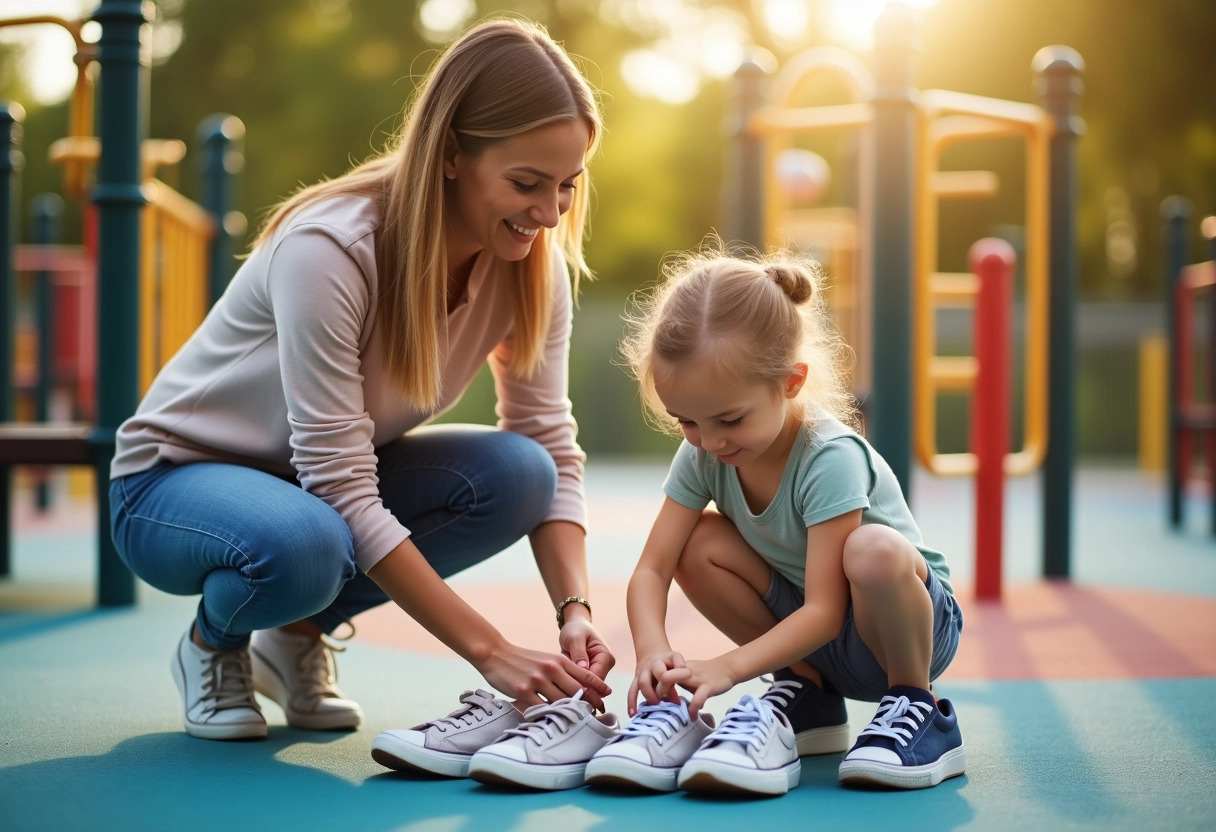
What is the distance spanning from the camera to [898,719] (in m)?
1.74

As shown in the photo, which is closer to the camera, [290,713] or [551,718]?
[551,718]

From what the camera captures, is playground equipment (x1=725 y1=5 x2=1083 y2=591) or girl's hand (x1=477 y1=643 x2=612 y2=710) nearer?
girl's hand (x1=477 y1=643 x2=612 y2=710)

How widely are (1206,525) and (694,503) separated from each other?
4.62 meters

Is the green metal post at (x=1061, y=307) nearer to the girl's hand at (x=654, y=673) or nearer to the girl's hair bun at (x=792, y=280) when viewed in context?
the girl's hair bun at (x=792, y=280)

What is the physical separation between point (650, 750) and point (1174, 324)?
15.8 ft

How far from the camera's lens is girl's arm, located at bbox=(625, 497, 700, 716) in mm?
1744

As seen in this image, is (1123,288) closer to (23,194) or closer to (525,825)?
(23,194)

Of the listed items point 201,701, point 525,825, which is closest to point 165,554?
point 201,701

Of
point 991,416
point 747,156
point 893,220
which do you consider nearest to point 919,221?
point 893,220

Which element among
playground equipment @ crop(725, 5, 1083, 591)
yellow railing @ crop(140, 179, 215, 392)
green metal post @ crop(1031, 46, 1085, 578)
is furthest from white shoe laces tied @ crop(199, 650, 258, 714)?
green metal post @ crop(1031, 46, 1085, 578)

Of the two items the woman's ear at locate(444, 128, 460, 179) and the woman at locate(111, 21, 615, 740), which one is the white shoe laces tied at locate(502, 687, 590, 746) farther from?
the woman's ear at locate(444, 128, 460, 179)

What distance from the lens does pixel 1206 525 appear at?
580 centimetres

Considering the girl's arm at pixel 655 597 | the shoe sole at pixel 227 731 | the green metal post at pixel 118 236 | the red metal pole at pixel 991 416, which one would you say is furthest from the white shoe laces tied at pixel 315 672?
the red metal pole at pixel 991 416

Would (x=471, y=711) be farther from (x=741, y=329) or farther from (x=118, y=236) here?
(x=118, y=236)
